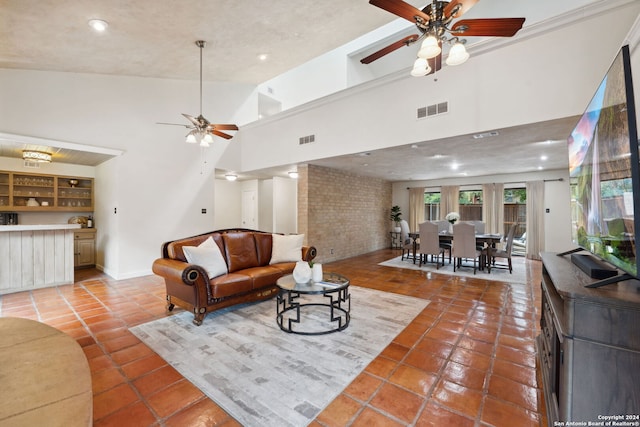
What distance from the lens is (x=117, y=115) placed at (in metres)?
4.82

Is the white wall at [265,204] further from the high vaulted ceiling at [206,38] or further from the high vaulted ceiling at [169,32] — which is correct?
the high vaulted ceiling at [169,32]

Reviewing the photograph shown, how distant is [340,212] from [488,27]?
196 inches

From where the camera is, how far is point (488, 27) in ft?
7.05

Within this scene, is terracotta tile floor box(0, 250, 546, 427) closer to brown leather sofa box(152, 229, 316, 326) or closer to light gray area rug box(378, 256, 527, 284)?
brown leather sofa box(152, 229, 316, 326)

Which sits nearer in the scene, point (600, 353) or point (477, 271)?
point (600, 353)

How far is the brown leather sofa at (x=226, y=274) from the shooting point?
2.86 m

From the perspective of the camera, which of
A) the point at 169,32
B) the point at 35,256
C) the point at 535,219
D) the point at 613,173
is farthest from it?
the point at 535,219

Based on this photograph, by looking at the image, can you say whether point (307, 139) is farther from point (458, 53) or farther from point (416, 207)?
point (416, 207)

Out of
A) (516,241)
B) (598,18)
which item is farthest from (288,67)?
(516,241)

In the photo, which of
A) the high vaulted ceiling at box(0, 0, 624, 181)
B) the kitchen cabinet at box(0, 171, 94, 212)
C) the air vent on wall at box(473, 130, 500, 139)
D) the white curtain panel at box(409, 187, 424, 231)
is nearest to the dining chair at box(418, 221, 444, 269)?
the high vaulted ceiling at box(0, 0, 624, 181)

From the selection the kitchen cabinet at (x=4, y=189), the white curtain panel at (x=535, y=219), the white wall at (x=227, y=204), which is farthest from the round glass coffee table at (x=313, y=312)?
the white curtain panel at (x=535, y=219)

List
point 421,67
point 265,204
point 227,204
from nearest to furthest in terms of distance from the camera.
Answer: point 421,67, point 265,204, point 227,204

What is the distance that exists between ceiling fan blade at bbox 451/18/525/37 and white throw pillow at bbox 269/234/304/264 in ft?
10.1

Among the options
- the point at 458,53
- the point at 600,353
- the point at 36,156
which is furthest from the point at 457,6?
the point at 36,156
